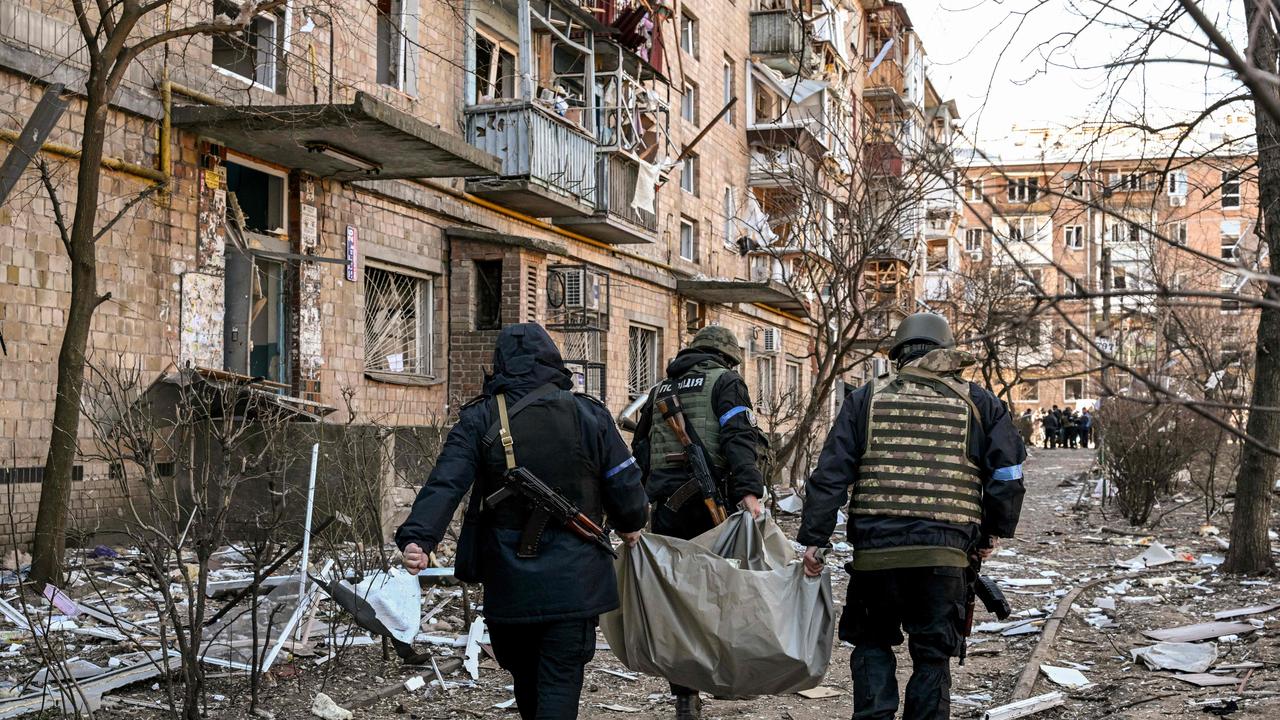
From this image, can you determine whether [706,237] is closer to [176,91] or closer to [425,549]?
[176,91]

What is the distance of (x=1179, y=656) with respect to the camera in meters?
6.96

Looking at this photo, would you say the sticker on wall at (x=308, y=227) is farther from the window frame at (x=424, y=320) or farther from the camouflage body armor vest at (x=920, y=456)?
the camouflage body armor vest at (x=920, y=456)

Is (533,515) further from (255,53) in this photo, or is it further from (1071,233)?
(1071,233)

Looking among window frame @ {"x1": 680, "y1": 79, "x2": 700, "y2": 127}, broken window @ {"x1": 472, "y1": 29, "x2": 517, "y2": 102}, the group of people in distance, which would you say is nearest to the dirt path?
broken window @ {"x1": 472, "y1": 29, "x2": 517, "y2": 102}

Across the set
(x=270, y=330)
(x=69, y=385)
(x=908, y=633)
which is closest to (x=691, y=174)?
(x=270, y=330)

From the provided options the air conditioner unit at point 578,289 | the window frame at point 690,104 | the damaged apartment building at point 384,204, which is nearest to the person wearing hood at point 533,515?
the damaged apartment building at point 384,204

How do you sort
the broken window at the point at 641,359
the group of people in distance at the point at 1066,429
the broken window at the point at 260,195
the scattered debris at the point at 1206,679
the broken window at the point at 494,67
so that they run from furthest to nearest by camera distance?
the group of people in distance at the point at 1066,429
the broken window at the point at 641,359
the broken window at the point at 494,67
the broken window at the point at 260,195
the scattered debris at the point at 1206,679

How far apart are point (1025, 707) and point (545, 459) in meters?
2.98

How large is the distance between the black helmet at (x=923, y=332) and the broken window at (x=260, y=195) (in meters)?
9.13

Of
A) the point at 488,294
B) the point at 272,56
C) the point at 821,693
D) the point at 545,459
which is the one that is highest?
the point at 272,56

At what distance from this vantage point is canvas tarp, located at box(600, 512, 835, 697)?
16.1 ft

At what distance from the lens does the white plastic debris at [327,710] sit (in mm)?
5605

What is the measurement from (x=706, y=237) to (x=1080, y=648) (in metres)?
20.4

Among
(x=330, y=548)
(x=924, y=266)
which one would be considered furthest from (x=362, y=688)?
(x=924, y=266)
